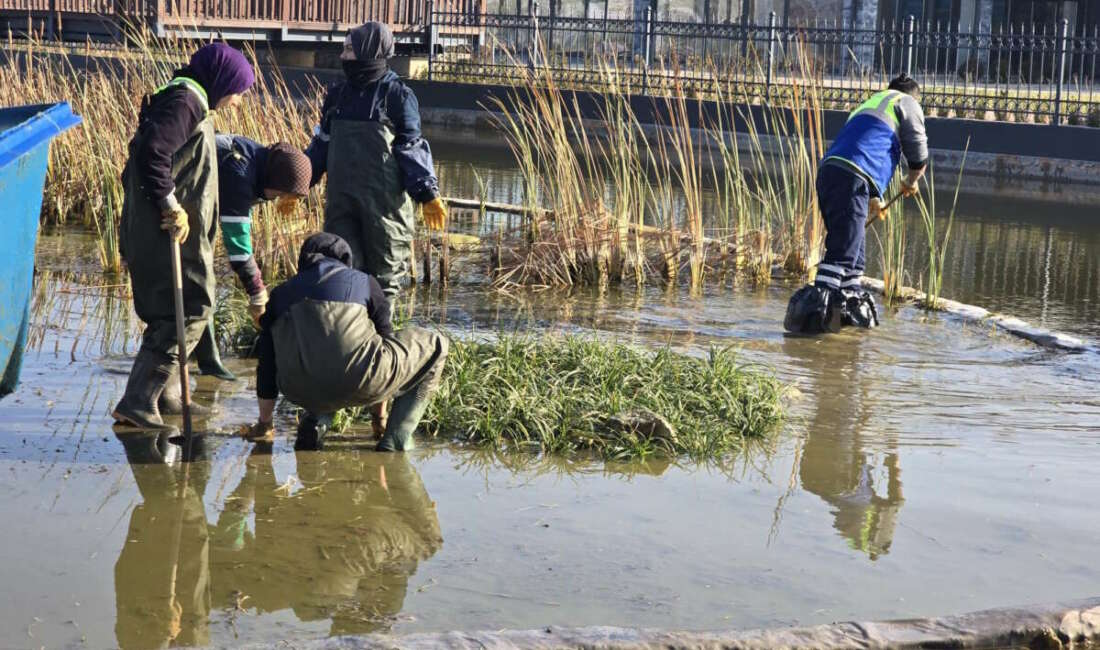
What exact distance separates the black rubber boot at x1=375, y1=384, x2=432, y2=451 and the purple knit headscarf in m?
1.30

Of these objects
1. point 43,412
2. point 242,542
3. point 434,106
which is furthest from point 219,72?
point 434,106

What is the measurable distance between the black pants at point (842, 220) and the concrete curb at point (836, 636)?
14.4ft

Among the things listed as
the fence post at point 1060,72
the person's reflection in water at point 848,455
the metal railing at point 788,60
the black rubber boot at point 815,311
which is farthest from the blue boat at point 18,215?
the fence post at point 1060,72

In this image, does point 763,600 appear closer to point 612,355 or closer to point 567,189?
point 612,355

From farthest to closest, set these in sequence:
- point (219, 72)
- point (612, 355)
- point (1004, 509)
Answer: point (612, 355), point (219, 72), point (1004, 509)

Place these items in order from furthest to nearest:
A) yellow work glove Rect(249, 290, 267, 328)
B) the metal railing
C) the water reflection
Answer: the metal railing
yellow work glove Rect(249, 290, 267, 328)
the water reflection

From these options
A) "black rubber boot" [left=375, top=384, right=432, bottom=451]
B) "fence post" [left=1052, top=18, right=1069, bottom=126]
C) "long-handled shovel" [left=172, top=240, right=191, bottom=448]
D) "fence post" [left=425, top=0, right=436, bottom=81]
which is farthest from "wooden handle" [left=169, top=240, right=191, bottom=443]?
"fence post" [left=425, top=0, right=436, bottom=81]

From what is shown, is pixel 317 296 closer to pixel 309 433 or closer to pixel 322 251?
pixel 322 251

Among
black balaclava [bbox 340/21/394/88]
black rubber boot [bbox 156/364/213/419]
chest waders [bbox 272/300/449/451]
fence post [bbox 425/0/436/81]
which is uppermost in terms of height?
fence post [bbox 425/0/436/81]

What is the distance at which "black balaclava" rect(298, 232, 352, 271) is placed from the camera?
5.13 meters

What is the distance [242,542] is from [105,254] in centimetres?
474

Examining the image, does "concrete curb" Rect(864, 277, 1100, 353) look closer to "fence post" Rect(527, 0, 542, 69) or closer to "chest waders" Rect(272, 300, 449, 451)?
"fence post" Rect(527, 0, 542, 69)

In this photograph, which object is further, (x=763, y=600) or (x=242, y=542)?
(x=242, y=542)

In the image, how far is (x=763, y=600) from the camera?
13.1 ft
